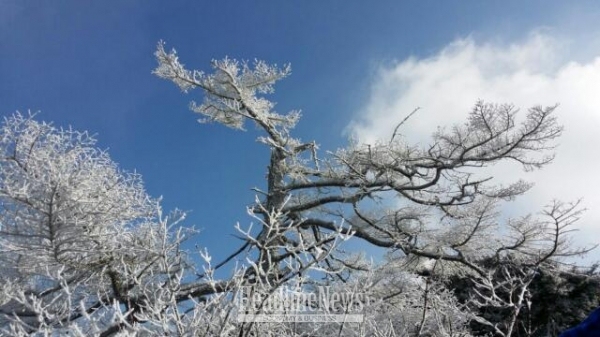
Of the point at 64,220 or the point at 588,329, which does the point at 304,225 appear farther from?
the point at 588,329

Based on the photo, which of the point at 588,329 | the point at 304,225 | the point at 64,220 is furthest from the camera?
the point at 304,225

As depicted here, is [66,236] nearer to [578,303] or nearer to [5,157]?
[5,157]

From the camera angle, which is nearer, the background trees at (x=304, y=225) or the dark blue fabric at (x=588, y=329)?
the dark blue fabric at (x=588, y=329)

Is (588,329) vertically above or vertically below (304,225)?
below

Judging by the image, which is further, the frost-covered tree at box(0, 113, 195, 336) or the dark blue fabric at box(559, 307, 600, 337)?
the frost-covered tree at box(0, 113, 195, 336)

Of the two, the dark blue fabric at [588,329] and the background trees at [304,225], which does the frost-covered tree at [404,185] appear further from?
the dark blue fabric at [588,329]

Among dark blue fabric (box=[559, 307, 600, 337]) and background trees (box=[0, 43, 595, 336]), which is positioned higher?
background trees (box=[0, 43, 595, 336])

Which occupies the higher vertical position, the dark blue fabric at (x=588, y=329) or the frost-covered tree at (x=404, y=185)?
the frost-covered tree at (x=404, y=185)

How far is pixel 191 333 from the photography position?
9.01ft

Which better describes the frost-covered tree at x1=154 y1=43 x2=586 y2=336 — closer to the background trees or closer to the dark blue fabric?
the background trees

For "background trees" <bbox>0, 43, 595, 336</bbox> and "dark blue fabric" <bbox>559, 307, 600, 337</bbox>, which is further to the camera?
"background trees" <bbox>0, 43, 595, 336</bbox>

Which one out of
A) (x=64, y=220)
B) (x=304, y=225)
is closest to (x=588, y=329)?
(x=64, y=220)

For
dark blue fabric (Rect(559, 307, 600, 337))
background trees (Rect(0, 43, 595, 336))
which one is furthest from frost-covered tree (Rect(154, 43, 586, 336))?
dark blue fabric (Rect(559, 307, 600, 337))

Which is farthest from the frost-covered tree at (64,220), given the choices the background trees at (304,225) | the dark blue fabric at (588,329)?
the dark blue fabric at (588,329)
